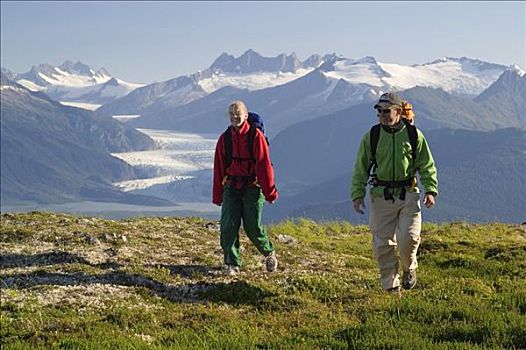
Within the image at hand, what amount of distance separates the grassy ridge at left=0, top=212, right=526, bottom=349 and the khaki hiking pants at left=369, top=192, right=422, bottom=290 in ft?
1.67

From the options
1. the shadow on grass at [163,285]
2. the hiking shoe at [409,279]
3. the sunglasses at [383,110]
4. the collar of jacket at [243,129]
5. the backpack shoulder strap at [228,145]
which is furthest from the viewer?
the backpack shoulder strap at [228,145]

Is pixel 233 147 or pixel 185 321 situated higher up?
pixel 233 147

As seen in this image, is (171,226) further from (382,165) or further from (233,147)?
(382,165)

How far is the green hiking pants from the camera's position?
1273 cm

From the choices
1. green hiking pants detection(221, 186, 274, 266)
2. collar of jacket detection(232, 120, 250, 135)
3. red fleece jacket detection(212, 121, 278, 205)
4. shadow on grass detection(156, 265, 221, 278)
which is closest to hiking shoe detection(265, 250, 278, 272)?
green hiking pants detection(221, 186, 274, 266)

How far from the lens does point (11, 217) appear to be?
18406 mm

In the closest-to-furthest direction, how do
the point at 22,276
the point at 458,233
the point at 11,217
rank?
the point at 22,276, the point at 11,217, the point at 458,233

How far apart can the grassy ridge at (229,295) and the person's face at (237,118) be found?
2.95 meters

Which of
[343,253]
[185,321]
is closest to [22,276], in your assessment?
[185,321]

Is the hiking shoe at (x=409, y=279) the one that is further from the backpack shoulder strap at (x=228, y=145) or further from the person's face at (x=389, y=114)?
the backpack shoulder strap at (x=228, y=145)

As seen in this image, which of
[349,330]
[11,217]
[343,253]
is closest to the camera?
[349,330]

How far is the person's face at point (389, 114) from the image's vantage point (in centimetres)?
1047

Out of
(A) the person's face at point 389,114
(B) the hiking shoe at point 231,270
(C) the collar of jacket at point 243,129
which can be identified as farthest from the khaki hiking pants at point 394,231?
(B) the hiking shoe at point 231,270

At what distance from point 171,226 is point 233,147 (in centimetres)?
715
